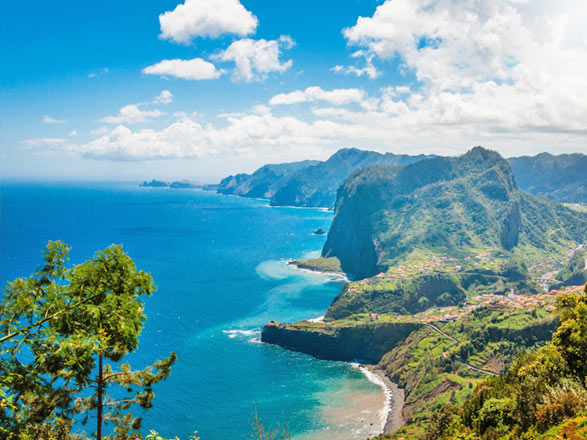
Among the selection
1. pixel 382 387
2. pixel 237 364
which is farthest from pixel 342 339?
pixel 237 364

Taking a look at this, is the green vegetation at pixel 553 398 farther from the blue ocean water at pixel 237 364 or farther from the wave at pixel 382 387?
the blue ocean water at pixel 237 364

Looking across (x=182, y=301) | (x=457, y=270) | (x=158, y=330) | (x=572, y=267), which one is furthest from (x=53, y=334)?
(x=572, y=267)

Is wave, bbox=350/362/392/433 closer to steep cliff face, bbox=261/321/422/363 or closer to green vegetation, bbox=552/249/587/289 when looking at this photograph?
steep cliff face, bbox=261/321/422/363

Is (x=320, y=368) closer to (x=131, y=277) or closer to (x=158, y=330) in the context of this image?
(x=158, y=330)

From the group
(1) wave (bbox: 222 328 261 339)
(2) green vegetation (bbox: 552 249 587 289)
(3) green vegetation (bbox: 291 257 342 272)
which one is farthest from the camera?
(3) green vegetation (bbox: 291 257 342 272)

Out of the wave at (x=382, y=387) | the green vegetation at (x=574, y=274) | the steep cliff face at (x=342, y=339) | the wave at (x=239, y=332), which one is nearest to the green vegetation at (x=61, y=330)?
the wave at (x=382, y=387)

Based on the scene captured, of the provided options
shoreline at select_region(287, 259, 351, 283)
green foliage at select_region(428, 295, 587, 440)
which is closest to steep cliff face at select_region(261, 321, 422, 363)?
green foliage at select_region(428, 295, 587, 440)

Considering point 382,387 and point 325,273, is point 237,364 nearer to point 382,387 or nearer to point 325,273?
point 382,387
